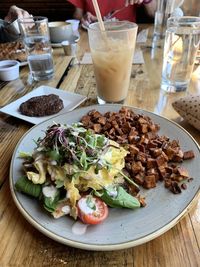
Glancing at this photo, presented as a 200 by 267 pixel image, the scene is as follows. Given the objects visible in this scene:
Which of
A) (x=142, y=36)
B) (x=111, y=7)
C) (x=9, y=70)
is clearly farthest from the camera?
(x=111, y=7)

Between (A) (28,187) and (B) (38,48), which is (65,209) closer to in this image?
(A) (28,187)

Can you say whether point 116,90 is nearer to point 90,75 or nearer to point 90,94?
point 90,94

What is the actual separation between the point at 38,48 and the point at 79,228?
0.98m

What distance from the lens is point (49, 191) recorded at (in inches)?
22.0

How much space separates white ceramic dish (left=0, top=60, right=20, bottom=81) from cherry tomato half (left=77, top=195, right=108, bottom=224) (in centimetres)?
89

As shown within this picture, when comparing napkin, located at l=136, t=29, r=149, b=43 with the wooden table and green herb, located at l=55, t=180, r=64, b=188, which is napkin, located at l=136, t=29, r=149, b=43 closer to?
the wooden table

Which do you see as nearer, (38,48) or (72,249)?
(72,249)

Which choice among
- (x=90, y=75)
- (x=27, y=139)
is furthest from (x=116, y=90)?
(x=27, y=139)

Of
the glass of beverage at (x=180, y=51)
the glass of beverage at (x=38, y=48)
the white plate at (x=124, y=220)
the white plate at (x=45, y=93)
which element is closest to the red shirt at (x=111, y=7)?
the glass of beverage at (x=38, y=48)

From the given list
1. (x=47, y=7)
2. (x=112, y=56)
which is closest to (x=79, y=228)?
(x=112, y=56)

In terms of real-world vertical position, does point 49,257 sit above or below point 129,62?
below

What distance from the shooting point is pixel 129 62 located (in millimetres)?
1003

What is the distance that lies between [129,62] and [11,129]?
0.48m

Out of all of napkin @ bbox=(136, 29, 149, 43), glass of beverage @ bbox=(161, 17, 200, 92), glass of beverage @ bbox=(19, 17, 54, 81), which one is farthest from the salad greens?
napkin @ bbox=(136, 29, 149, 43)
